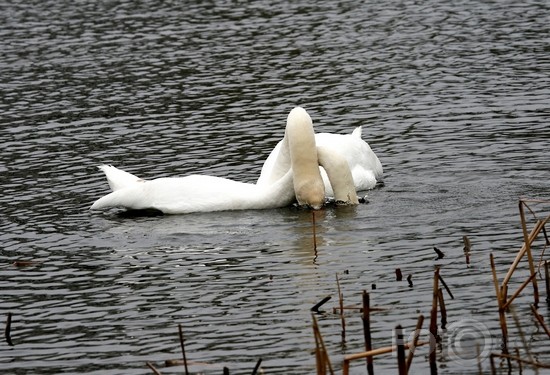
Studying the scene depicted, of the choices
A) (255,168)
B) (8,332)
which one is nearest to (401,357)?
(8,332)

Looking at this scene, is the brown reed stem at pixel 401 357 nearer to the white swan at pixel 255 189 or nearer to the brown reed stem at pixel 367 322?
the brown reed stem at pixel 367 322

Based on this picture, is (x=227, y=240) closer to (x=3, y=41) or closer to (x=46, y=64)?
(x=46, y=64)

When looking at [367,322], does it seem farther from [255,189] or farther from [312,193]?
[255,189]

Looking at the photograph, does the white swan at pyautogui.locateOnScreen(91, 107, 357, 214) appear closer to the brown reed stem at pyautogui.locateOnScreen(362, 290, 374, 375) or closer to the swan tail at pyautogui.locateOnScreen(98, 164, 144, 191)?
the swan tail at pyautogui.locateOnScreen(98, 164, 144, 191)

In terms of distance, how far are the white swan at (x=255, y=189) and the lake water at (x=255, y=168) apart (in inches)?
7.9

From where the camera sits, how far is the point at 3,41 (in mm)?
29031

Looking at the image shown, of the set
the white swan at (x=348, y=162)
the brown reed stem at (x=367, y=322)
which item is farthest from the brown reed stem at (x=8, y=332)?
the white swan at (x=348, y=162)

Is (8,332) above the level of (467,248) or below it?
above

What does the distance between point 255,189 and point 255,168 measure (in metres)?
1.98

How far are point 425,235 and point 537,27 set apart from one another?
43.5 ft

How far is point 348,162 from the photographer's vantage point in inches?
625

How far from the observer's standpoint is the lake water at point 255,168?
10.4 metres

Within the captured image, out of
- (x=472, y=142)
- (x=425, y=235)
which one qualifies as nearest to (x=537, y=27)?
(x=472, y=142)

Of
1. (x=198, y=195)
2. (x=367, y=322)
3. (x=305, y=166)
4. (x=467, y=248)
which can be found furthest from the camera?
(x=198, y=195)
